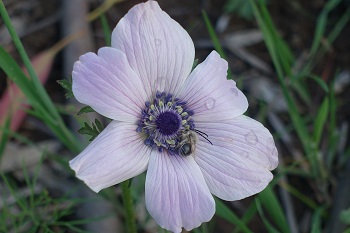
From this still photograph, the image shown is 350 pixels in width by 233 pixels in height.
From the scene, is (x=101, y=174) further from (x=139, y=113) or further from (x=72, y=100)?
(x=72, y=100)

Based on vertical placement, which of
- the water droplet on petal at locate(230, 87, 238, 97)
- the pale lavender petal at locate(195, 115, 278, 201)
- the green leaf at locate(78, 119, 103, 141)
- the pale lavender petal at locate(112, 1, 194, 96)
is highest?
the pale lavender petal at locate(112, 1, 194, 96)

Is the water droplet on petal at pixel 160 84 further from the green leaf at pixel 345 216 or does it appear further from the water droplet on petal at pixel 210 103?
the green leaf at pixel 345 216

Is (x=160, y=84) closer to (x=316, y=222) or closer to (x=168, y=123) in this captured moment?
(x=168, y=123)

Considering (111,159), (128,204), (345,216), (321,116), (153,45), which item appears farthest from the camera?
(321,116)

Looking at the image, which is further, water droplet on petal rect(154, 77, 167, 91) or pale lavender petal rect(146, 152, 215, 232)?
water droplet on petal rect(154, 77, 167, 91)

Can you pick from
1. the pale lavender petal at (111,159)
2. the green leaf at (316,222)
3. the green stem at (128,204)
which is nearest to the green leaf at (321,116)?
the green leaf at (316,222)

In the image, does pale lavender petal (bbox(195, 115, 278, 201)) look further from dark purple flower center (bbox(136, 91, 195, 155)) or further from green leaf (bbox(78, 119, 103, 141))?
green leaf (bbox(78, 119, 103, 141))

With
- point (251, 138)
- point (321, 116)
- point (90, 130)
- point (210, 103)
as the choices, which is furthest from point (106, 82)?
point (321, 116)

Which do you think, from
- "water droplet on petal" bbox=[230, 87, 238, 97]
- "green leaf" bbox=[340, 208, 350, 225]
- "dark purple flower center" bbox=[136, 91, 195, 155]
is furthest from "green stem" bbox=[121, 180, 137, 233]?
"green leaf" bbox=[340, 208, 350, 225]
